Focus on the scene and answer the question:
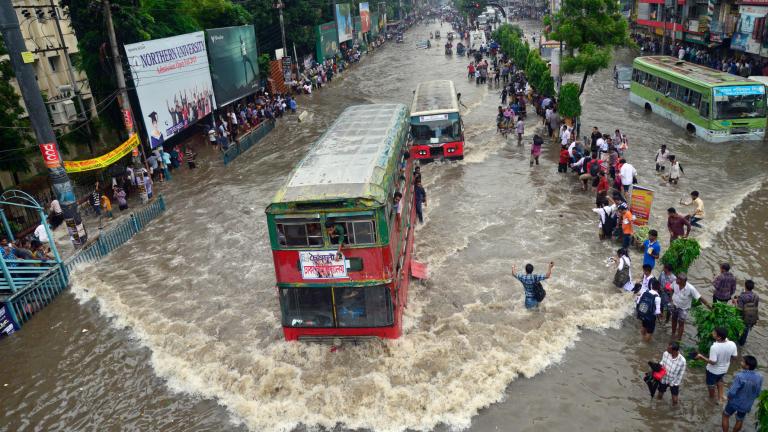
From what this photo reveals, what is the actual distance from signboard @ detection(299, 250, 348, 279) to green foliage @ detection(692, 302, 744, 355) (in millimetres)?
6046

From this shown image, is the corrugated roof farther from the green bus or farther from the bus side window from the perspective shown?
the bus side window

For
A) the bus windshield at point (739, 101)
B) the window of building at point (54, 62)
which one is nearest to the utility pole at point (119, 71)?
the window of building at point (54, 62)

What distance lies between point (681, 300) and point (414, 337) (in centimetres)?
489

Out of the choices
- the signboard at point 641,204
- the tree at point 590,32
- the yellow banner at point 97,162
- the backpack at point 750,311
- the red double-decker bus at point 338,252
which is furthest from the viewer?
the tree at point 590,32

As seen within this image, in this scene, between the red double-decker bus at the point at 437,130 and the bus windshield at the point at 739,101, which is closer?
the bus windshield at the point at 739,101

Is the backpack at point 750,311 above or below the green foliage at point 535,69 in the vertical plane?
below

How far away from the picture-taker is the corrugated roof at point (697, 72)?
2141 cm

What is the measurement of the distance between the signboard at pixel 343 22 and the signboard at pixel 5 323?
4859 cm

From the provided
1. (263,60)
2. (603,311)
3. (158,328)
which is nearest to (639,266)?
(603,311)

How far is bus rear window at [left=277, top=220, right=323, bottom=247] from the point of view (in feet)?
31.2

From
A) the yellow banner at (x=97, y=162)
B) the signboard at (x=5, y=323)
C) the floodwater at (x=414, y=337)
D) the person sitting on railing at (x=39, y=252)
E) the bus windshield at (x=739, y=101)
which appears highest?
the yellow banner at (x=97, y=162)

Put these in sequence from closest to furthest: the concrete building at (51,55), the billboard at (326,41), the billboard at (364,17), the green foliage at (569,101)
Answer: the green foliage at (569,101) < the concrete building at (51,55) < the billboard at (326,41) < the billboard at (364,17)

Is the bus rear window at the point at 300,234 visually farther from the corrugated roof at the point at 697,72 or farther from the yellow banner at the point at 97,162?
the corrugated roof at the point at 697,72

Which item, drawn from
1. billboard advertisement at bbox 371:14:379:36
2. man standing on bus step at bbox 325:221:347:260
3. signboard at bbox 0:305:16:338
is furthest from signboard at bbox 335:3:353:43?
man standing on bus step at bbox 325:221:347:260
